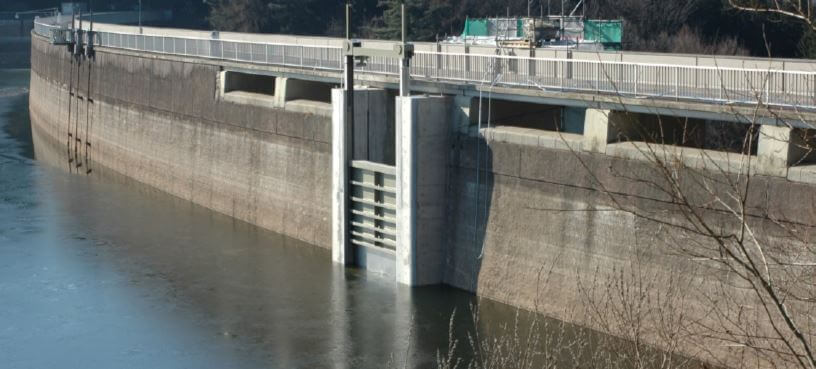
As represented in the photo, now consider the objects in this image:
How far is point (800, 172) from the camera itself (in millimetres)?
17203

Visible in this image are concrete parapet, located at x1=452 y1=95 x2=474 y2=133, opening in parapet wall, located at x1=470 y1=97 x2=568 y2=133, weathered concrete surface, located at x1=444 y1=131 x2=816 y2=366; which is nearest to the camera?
weathered concrete surface, located at x1=444 y1=131 x2=816 y2=366

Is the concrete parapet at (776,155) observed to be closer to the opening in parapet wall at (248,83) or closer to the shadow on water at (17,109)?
the opening in parapet wall at (248,83)

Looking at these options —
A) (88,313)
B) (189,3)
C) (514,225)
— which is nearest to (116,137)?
(88,313)

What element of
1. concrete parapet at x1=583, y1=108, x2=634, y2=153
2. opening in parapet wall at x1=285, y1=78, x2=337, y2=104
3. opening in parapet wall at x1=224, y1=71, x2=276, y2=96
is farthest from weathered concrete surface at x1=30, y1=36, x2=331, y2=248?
concrete parapet at x1=583, y1=108, x2=634, y2=153

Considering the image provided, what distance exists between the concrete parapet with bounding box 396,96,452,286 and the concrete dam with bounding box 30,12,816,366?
29 mm

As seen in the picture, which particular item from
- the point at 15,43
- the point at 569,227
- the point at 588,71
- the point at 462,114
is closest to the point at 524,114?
the point at 462,114

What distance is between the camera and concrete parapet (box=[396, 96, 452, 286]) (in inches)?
898

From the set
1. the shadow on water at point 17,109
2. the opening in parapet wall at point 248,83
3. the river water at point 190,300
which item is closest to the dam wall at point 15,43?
the shadow on water at point 17,109

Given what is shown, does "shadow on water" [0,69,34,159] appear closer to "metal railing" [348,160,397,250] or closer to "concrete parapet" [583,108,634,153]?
"metal railing" [348,160,397,250]

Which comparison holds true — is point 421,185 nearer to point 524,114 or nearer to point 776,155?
point 524,114

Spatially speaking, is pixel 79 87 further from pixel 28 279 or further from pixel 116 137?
pixel 28 279

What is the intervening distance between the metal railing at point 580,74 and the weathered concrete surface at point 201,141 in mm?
1561

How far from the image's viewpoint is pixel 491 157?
22.2m

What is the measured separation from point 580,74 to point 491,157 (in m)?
2.15
